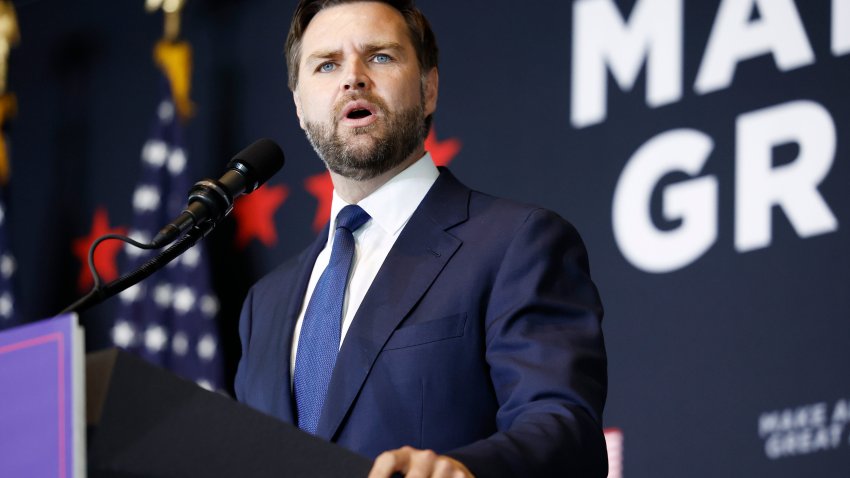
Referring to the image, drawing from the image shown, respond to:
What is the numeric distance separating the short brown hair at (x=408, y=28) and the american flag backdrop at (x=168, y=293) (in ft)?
7.22

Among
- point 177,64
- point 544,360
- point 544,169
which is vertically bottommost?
point 544,360

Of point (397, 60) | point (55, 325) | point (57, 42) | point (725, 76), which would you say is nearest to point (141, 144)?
point (57, 42)

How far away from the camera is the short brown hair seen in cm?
223

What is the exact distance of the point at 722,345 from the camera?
131 inches

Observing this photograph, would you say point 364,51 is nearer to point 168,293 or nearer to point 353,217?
point 353,217

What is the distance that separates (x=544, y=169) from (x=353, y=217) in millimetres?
1835

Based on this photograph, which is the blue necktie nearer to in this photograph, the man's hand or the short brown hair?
the short brown hair

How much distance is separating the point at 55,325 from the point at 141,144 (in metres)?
4.01

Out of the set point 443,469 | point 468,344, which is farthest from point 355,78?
point 443,469

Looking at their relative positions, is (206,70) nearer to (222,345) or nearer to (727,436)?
(222,345)

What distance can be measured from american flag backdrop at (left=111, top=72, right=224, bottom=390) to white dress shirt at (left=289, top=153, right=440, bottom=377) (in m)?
2.43

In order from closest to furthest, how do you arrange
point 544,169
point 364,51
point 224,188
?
point 224,188 → point 364,51 → point 544,169

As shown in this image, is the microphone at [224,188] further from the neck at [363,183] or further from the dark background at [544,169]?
the dark background at [544,169]

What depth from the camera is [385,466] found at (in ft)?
3.68
